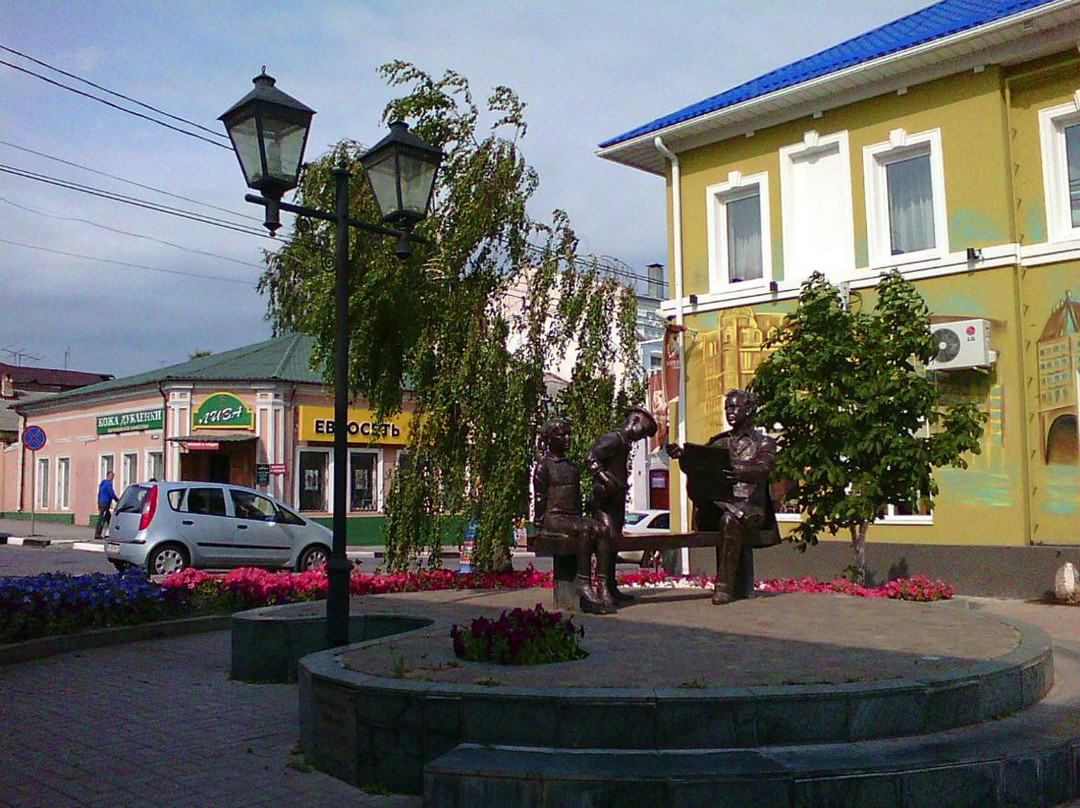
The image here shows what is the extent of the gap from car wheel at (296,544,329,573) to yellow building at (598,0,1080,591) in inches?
297

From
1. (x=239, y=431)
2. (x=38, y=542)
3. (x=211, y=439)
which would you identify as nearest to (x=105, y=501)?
(x=38, y=542)

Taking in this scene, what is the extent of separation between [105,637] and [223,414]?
62.5ft

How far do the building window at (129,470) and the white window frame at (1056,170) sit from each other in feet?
85.1

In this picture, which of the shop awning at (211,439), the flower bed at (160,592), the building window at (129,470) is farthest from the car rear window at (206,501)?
the building window at (129,470)

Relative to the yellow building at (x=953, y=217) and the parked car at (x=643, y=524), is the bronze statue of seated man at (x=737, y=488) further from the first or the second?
the parked car at (x=643, y=524)

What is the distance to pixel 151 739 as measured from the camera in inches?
275

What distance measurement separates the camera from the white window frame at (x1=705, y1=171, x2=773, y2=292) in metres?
18.0

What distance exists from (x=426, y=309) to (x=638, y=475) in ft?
81.1

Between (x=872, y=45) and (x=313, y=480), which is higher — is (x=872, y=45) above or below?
above

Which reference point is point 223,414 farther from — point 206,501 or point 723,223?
point 723,223

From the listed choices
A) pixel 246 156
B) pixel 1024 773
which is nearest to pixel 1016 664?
pixel 1024 773

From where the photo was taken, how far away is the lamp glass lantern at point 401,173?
8.55 meters

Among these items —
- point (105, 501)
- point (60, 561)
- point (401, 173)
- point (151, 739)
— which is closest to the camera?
point (151, 739)

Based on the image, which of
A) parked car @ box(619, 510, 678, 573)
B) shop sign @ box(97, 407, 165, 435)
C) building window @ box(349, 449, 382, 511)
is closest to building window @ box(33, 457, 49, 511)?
shop sign @ box(97, 407, 165, 435)
